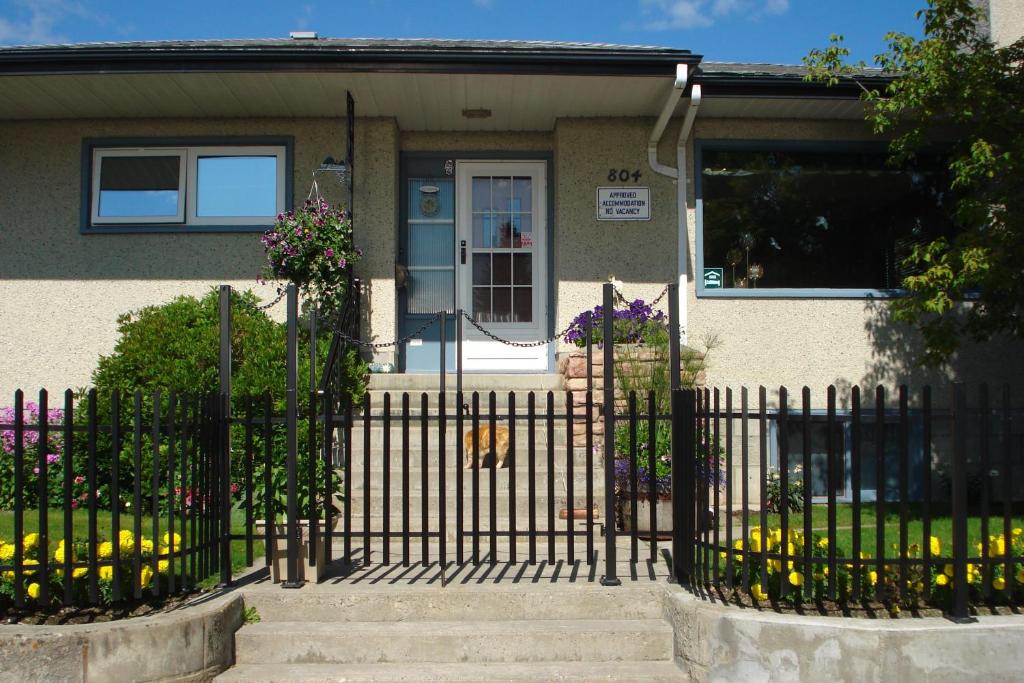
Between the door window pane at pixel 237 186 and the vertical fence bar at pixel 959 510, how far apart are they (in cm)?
730

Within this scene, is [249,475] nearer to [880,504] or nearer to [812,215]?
[880,504]

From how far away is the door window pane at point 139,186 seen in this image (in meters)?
9.80

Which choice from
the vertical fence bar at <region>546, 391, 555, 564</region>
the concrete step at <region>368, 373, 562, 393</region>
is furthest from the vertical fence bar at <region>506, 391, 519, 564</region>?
the concrete step at <region>368, 373, 562, 393</region>

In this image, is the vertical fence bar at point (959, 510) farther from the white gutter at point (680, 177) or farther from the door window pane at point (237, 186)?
the door window pane at point (237, 186)

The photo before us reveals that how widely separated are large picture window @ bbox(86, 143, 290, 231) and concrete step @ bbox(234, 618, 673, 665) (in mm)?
5835

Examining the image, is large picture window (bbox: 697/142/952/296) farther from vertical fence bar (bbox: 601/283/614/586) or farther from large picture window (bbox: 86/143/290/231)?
large picture window (bbox: 86/143/290/231)

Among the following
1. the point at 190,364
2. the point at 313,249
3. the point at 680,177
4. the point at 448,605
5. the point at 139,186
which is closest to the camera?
the point at 448,605

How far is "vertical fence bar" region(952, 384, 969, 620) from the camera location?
15.1 ft

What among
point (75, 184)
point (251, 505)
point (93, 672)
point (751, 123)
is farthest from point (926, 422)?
point (75, 184)

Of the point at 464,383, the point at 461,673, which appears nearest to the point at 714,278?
the point at 464,383

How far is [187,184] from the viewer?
386 inches

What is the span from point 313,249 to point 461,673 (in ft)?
17.8

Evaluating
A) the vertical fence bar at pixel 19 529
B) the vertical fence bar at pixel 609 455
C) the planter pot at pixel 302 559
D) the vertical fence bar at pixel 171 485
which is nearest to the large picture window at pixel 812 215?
the vertical fence bar at pixel 609 455

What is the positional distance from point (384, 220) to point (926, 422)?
644 centimetres
